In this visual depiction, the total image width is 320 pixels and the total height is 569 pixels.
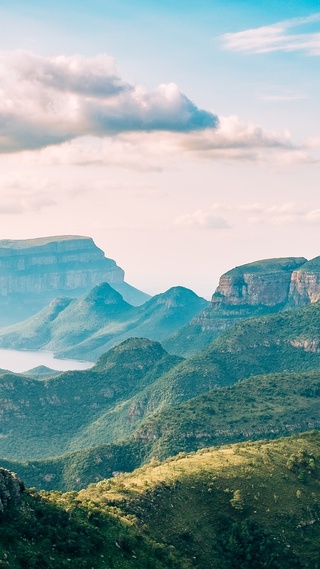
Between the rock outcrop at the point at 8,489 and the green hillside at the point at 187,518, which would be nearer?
the rock outcrop at the point at 8,489

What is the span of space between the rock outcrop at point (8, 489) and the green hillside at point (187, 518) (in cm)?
91

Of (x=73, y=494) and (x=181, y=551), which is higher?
(x=73, y=494)

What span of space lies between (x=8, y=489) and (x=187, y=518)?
A: 2943cm

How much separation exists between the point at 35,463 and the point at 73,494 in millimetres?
76756

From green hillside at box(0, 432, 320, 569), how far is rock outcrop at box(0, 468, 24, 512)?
2.98 ft

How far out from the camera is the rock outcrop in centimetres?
7627

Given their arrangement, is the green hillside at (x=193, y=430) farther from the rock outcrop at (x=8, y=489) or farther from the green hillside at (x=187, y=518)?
the rock outcrop at (x=8, y=489)

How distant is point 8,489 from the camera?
254 ft

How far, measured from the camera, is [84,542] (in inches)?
3177

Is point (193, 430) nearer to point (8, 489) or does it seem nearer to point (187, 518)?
point (187, 518)

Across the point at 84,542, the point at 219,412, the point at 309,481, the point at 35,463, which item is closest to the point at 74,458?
the point at 35,463

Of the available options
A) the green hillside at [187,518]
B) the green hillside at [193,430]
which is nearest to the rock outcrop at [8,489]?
the green hillside at [187,518]

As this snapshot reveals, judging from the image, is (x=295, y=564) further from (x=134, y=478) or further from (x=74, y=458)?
(x=74, y=458)

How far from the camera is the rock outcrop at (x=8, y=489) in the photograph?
76.3 m
